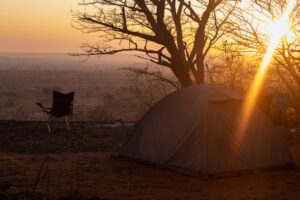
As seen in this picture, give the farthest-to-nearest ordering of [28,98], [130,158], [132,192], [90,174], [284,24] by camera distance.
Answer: [28,98], [284,24], [130,158], [90,174], [132,192]

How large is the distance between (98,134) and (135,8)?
3.82 metres

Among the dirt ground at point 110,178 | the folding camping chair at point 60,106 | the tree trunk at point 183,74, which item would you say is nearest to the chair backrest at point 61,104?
the folding camping chair at point 60,106

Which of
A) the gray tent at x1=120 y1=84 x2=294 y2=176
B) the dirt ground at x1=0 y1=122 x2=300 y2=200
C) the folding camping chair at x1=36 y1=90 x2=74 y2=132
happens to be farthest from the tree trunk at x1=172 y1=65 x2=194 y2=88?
the gray tent at x1=120 y1=84 x2=294 y2=176

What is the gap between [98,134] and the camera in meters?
14.0

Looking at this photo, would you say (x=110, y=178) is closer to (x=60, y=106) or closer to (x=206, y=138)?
(x=206, y=138)

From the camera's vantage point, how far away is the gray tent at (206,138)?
8.72m

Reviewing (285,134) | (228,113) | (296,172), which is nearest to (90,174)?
(228,113)

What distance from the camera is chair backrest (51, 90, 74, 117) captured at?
14.2m

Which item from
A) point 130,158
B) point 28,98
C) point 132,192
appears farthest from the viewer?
point 28,98

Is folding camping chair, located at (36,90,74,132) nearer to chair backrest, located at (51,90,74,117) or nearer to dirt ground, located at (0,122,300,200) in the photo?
chair backrest, located at (51,90,74,117)

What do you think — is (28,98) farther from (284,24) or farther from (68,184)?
(68,184)

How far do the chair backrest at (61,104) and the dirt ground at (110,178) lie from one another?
5.97ft

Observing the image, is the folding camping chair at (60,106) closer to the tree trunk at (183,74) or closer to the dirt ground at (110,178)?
the dirt ground at (110,178)

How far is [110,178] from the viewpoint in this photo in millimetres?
8484
